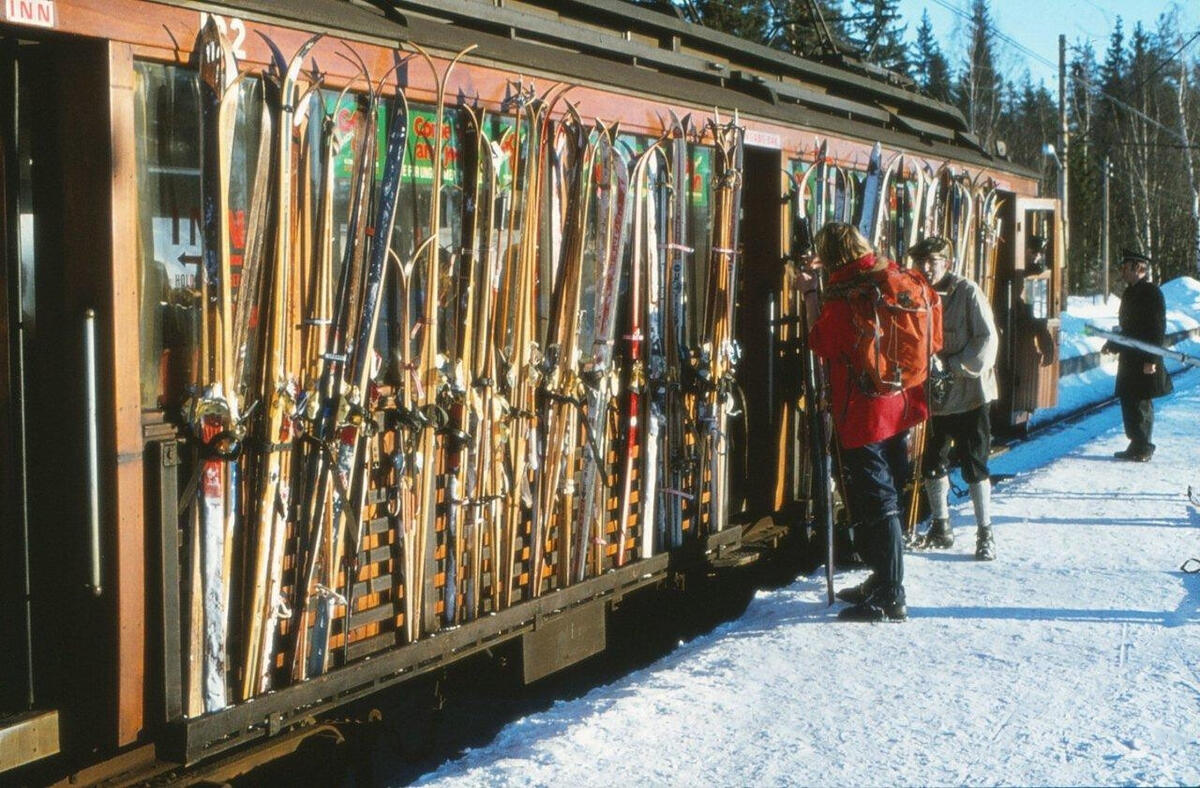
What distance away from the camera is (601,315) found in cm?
512

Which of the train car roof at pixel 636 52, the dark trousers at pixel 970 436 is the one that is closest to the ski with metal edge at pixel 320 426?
the train car roof at pixel 636 52

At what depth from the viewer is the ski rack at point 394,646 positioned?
3381mm

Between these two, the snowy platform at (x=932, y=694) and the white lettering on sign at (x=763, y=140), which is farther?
the white lettering on sign at (x=763, y=140)

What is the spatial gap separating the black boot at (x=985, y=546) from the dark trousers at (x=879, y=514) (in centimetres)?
120

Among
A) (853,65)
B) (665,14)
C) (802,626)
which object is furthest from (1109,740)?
(853,65)

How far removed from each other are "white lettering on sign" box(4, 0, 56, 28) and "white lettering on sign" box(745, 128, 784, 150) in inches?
142

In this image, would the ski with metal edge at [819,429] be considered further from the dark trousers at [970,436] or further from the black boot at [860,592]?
the dark trousers at [970,436]

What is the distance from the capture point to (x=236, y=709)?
3576 mm

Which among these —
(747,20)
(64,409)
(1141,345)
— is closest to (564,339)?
(64,409)

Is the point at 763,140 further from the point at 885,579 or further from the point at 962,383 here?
the point at 885,579

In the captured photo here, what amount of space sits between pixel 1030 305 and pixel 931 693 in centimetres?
642

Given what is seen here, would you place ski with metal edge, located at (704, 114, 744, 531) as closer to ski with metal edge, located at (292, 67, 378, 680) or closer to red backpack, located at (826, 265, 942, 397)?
red backpack, located at (826, 265, 942, 397)

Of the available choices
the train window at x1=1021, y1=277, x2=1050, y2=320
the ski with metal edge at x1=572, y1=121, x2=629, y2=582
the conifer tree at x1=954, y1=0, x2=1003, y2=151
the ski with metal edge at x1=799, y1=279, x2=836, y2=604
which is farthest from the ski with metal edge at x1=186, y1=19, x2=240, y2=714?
the conifer tree at x1=954, y1=0, x2=1003, y2=151

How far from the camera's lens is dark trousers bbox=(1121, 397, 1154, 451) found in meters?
9.38
